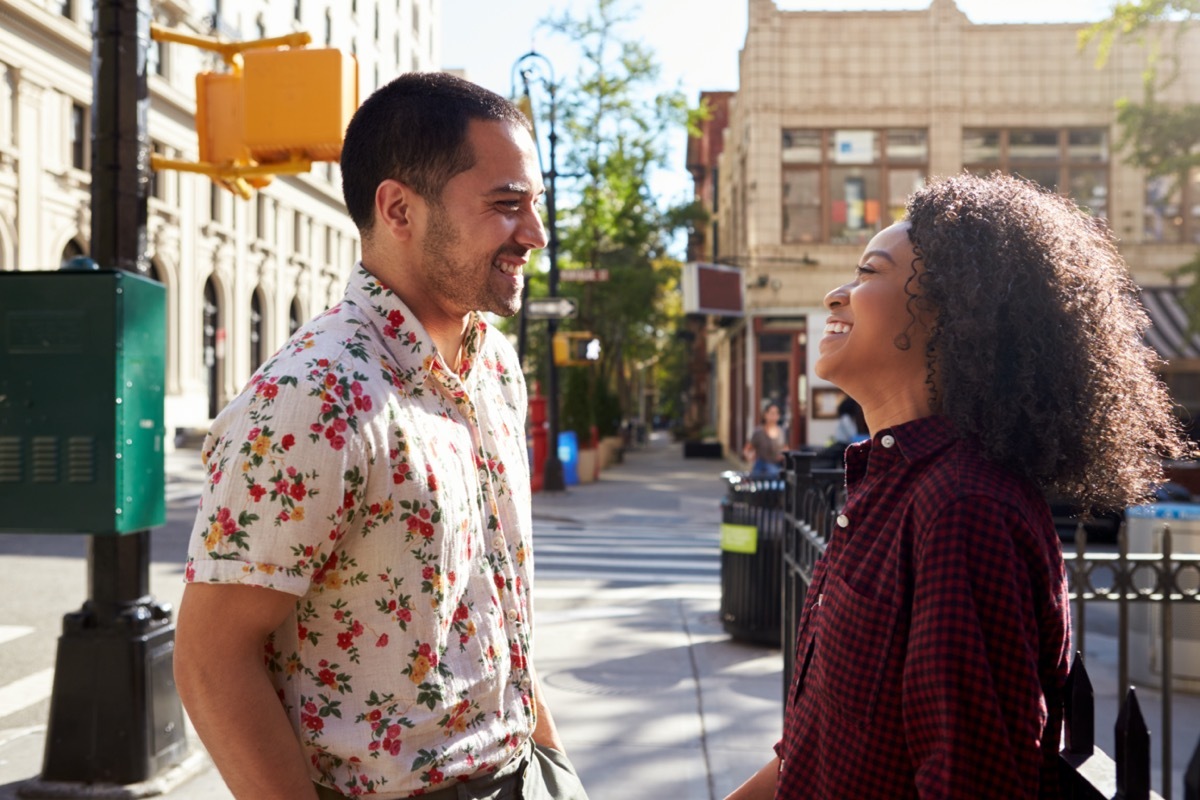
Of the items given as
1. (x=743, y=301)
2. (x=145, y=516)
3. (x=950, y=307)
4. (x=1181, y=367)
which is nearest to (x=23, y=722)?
(x=145, y=516)

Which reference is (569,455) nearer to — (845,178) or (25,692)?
(845,178)

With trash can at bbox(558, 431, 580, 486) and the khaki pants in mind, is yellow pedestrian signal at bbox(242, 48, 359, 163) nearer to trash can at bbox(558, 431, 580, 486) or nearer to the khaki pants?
the khaki pants

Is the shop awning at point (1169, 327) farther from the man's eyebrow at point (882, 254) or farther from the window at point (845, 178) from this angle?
the man's eyebrow at point (882, 254)

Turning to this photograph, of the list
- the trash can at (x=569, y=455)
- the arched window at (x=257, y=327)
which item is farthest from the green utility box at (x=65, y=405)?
the arched window at (x=257, y=327)

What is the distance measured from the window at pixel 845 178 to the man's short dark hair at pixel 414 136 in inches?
1073

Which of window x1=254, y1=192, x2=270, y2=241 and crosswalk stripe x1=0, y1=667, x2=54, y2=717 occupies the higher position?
window x1=254, y1=192, x2=270, y2=241

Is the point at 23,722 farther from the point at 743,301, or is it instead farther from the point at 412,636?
the point at 743,301

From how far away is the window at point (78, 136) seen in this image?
97.5 ft

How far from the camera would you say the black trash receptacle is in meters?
7.86

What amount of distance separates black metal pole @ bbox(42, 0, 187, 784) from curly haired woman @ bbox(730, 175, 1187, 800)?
351 centimetres

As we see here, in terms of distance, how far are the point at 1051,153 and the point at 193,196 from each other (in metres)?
25.3

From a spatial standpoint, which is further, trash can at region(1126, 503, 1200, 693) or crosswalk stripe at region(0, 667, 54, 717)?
trash can at region(1126, 503, 1200, 693)

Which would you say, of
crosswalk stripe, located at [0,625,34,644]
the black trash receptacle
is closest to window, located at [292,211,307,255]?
crosswalk stripe, located at [0,625,34,644]

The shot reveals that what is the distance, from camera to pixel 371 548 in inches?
71.3
